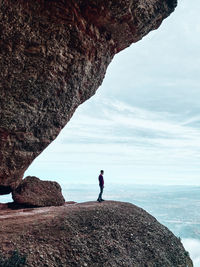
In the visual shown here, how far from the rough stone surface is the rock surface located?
3367 millimetres

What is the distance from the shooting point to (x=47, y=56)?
950 inches

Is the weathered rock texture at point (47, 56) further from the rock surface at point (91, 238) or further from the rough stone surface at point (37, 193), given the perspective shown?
the rock surface at point (91, 238)

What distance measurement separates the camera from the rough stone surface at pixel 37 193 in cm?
2992

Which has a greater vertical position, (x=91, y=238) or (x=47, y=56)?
(x=47, y=56)

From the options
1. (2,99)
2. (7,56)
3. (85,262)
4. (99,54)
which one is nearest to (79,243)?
(85,262)

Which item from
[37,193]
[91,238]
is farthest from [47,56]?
[91,238]

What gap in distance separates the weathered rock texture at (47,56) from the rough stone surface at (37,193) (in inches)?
79.5

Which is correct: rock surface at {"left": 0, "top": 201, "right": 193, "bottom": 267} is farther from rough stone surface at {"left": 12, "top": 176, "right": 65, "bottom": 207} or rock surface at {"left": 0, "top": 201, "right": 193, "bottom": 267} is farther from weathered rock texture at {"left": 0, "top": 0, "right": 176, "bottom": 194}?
weathered rock texture at {"left": 0, "top": 0, "right": 176, "bottom": 194}

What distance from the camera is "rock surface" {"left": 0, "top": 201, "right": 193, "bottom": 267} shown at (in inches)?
764

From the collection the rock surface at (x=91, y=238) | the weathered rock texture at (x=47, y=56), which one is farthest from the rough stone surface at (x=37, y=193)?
the rock surface at (x=91, y=238)

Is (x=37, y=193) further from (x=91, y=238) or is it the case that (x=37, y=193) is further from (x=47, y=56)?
(x=47, y=56)

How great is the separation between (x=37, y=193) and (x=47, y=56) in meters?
16.0

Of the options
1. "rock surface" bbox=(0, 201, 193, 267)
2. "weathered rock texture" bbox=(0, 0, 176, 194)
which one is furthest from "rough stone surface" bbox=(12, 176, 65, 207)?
"rock surface" bbox=(0, 201, 193, 267)

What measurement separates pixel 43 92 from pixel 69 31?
244 inches
